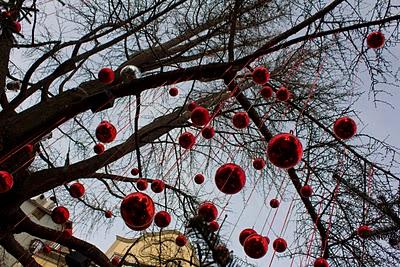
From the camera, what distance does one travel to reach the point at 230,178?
1.98m

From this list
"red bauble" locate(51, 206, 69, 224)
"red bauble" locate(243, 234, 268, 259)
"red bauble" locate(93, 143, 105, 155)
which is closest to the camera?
"red bauble" locate(243, 234, 268, 259)

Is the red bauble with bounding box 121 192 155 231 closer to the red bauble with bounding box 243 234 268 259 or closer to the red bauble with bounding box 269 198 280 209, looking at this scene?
the red bauble with bounding box 243 234 268 259

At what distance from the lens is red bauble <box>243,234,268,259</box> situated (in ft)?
6.38

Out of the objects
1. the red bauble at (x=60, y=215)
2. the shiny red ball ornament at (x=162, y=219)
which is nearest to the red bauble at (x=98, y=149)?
the red bauble at (x=60, y=215)

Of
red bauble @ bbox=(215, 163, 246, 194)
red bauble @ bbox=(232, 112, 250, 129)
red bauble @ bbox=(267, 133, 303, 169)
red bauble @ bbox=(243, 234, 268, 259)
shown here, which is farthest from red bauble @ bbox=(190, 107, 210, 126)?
red bauble @ bbox=(243, 234, 268, 259)

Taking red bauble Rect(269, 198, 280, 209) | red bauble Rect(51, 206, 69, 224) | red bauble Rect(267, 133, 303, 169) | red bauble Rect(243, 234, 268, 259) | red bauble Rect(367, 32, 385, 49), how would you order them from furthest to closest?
red bauble Rect(51, 206, 69, 224) → red bauble Rect(269, 198, 280, 209) → red bauble Rect(367, 32, 385, 49) → red bauble Rect(243, 234, 268, 259) → red bauble Rect(267, 133, 303, 169)

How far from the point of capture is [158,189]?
300 cm

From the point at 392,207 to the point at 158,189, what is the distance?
74.6 inches

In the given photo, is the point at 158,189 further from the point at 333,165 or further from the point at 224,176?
the point at 333,165

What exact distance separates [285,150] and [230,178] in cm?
33

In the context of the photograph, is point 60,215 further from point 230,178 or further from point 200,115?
point 230,178

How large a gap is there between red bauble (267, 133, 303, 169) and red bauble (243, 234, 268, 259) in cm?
41

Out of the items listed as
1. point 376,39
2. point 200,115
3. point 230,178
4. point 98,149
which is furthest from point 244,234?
point 98,149

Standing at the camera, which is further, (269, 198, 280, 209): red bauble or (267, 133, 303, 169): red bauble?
(269, 198, 280, 209): red bauble
